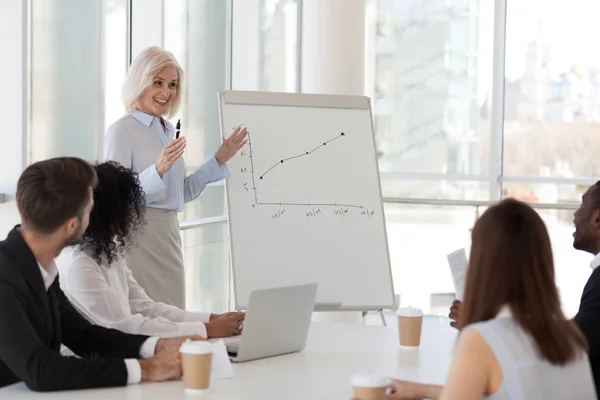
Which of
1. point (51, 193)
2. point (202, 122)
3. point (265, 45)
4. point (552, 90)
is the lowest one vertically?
point (51, 193)

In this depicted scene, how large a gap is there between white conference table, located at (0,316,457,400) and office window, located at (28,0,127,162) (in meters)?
1.73

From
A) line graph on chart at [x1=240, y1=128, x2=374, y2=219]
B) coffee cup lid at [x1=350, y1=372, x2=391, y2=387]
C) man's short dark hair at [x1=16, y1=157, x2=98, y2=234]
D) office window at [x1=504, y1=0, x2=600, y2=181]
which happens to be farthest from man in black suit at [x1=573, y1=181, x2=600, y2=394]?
office window at [x1=504, y1=0, x2=600, y2=181]

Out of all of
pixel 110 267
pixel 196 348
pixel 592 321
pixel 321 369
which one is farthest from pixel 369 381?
pixel 110 267

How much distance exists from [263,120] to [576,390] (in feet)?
8.15

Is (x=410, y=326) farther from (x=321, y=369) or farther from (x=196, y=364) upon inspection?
(x=196, y=364)

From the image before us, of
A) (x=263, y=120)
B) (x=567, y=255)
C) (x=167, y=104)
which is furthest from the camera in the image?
(x=567, y=255)

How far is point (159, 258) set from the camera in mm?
3602

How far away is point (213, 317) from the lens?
9.01 feet

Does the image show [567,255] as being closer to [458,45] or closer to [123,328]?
[458,45]

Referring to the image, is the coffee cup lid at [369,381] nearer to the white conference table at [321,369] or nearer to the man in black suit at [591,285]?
the white conference table at [321,369]

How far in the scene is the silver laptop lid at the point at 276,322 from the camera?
7.42 ft

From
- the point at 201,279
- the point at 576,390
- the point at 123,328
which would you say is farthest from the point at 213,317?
the point at 201,279

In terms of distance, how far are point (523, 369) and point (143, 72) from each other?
2311 mm

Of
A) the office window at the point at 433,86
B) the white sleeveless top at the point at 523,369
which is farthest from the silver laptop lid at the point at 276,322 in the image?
the office window at the point at 433,86
